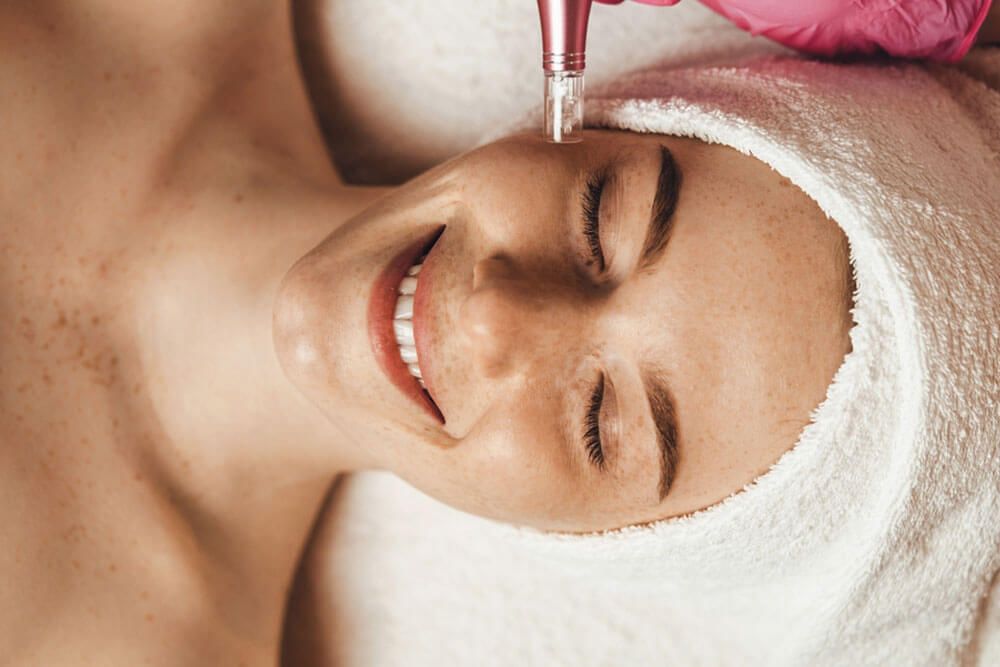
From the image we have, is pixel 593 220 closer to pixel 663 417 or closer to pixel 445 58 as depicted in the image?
pixel 663 417

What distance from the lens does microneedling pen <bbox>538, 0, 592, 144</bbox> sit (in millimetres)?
940

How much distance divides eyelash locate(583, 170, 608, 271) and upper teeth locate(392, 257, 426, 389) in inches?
8.3

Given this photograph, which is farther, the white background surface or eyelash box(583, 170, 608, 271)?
the white background surface

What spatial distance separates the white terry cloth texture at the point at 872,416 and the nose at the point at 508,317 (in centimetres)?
29

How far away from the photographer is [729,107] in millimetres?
1073

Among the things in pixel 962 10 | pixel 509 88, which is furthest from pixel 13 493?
pixel 962 10

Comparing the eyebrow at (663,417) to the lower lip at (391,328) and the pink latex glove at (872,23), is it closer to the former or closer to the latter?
the lower lip at (391,328)

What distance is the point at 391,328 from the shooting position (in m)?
1.01

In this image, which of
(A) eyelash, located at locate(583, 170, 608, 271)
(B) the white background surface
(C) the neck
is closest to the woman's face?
(A) eyelash, located at locate(583, 170, 608, 271)

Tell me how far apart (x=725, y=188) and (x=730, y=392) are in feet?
0.76

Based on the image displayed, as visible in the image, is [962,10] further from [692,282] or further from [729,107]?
[692,282]

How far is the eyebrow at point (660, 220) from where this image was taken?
3.18 feet

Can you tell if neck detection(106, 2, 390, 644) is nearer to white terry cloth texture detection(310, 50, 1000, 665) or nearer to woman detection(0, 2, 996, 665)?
woman detection(0, 2, 996, 665)

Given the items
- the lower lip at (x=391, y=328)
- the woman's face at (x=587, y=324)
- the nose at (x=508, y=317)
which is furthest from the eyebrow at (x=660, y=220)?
the lower lip at (x=391, y=328)
